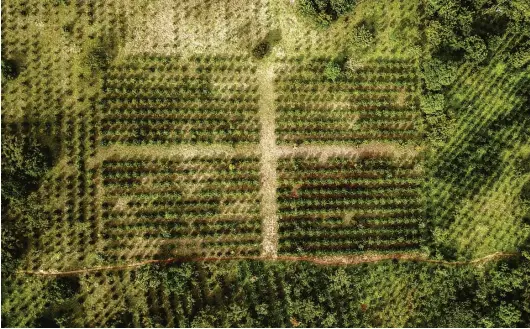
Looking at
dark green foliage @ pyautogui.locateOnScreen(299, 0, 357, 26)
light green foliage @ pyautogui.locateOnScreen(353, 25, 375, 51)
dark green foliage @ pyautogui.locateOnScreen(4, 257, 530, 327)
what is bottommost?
dark green foliage @ pyautogui.locateOnScreen(4, 257, 530, 327)

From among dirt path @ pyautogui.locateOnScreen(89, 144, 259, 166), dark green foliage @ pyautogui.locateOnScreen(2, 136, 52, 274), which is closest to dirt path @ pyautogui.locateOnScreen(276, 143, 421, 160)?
dirt path @ pyautogui.locateOnScreen(89, 144, 259, 166)

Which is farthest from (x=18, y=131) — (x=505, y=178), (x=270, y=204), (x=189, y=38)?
(x=505, y=178)

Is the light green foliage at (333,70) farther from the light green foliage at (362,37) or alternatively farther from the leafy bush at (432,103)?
the leafy bush at (432,103)

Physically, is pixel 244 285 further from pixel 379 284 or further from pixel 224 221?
pixel 379 284

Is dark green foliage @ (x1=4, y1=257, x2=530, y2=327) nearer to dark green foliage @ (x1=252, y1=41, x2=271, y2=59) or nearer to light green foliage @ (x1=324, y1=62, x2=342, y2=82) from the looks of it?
light green foliage @ (x1=324, y1=62, x2=342, y2=82)

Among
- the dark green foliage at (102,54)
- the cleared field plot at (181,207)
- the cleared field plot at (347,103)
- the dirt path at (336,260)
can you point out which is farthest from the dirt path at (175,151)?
the dirt path at (336,260)

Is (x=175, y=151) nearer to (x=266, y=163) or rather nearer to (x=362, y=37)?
(x=266, y=163)
